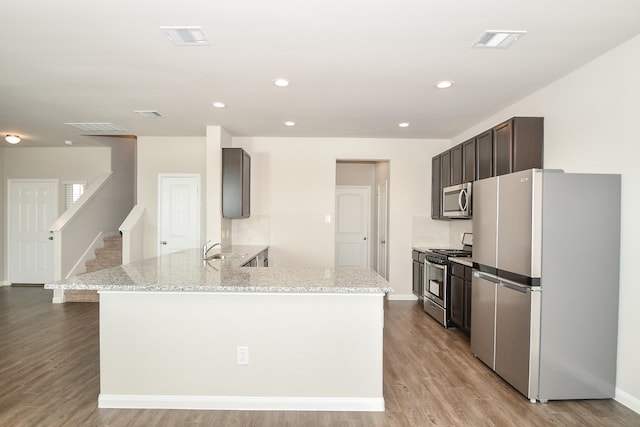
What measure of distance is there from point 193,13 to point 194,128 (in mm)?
3279

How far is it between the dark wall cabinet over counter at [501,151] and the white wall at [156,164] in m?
3.95

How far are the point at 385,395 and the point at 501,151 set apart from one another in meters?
2.62

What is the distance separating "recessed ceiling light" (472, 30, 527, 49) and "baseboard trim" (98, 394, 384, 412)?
2.60 m

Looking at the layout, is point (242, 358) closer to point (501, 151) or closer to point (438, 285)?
point (438, 285)

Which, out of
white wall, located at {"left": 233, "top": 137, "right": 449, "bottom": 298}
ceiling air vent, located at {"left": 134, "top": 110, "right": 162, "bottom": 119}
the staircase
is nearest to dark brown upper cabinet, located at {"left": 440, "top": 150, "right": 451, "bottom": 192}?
white wall, located at {"left": 233, "top": 137, "right": 449, "bottom": 298}

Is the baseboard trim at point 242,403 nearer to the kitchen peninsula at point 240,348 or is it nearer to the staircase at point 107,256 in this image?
the kitchen peninsula at point 240,348

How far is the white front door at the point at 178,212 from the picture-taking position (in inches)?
240

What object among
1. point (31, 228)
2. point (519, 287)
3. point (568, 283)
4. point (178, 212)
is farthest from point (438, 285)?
point (31, 228)

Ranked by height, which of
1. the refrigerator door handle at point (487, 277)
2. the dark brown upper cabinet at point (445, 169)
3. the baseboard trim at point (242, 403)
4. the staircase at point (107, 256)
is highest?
the dark brown upper cabinet at point (445, 169)

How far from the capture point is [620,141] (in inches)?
109

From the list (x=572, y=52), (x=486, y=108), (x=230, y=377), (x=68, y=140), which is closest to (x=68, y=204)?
(x=68, y=140)

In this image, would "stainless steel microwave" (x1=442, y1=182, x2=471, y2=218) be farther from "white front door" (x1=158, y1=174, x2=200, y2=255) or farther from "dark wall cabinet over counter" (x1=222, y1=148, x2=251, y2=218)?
"white front door" (x1=158, y1=174, x2=200, y2=255)

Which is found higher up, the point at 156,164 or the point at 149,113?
the point at 149,113

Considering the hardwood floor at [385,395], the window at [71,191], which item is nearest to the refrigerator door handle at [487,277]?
the hardwood floor at [385,395]
